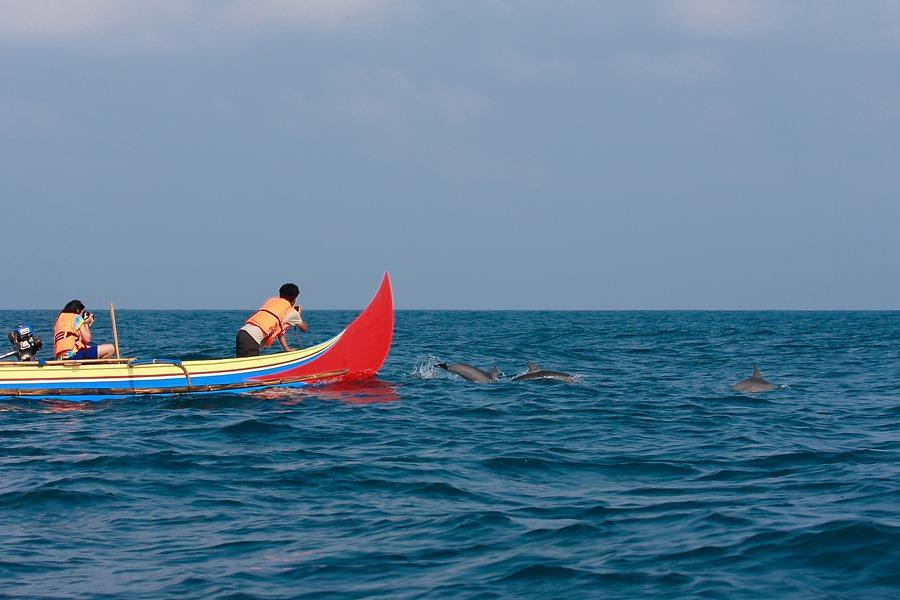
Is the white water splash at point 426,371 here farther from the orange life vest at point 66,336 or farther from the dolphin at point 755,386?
the orange life vest at point 66,336

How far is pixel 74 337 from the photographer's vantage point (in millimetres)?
18984

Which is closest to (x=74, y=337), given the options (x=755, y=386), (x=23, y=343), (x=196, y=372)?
(x=23, y=343)

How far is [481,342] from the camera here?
43.5 meters

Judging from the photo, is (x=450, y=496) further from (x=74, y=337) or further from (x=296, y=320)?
(x=74, y=337)

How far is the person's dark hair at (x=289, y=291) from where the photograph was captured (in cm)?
2028

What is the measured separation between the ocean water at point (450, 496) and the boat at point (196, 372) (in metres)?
0.35

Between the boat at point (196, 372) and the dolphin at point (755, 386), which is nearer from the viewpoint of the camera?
the boat at point (196, 372)

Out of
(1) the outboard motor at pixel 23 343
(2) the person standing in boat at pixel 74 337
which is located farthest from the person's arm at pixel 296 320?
(1) the outboard motor at pixel 23 343

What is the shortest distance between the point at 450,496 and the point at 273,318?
415 inches

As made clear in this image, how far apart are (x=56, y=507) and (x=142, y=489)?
1059mm

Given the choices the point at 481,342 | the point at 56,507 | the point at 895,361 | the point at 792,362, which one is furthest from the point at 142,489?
the point at 481,342

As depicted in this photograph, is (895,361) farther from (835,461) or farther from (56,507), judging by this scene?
(56,507)

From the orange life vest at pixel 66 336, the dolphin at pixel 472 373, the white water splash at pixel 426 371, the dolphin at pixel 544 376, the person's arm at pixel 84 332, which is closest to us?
the orange life vest at pixel 66 336

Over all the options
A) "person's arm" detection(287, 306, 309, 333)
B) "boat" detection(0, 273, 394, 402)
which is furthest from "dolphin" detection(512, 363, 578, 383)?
"person's arm" detection(287, 306, 309, 333)
